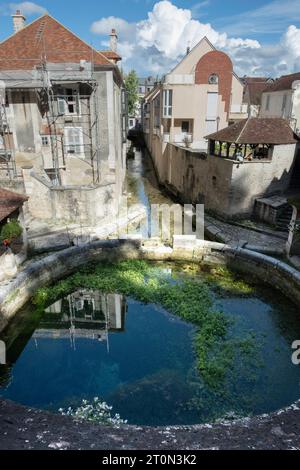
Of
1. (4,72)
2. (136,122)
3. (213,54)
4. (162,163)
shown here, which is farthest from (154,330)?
(136,122)

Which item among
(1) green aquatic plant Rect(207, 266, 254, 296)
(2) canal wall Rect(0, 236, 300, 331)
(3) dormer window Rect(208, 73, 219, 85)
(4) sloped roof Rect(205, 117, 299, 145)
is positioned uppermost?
(3) dormer window Rect(208, 73, 219, 85)

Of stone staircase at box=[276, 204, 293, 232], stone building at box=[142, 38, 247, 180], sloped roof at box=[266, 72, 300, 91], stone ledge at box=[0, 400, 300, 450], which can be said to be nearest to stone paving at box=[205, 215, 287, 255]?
stone staircase at box=[276, 204, 293, 232]

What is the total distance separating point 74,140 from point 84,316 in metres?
12.1

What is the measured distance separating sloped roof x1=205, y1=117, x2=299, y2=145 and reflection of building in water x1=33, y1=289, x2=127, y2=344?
11115 millimetres

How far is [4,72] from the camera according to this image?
1683 centimetres

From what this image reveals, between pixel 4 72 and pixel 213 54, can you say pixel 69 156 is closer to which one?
pixel 4 72

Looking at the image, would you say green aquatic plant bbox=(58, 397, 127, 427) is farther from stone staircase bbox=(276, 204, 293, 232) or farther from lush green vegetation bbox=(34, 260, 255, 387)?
stone staircase bbox=(276, 204, 293, 232)

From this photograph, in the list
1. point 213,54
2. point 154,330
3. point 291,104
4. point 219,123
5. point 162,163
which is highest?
point 213,54

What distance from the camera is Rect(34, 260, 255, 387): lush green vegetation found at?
913cm

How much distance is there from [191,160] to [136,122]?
53.8 meters

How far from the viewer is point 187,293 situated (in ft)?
39.6

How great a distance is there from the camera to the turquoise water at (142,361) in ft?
25.6

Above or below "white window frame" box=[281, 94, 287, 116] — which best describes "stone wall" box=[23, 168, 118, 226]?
below

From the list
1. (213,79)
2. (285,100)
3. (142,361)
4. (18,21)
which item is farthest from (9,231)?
(285,100)
